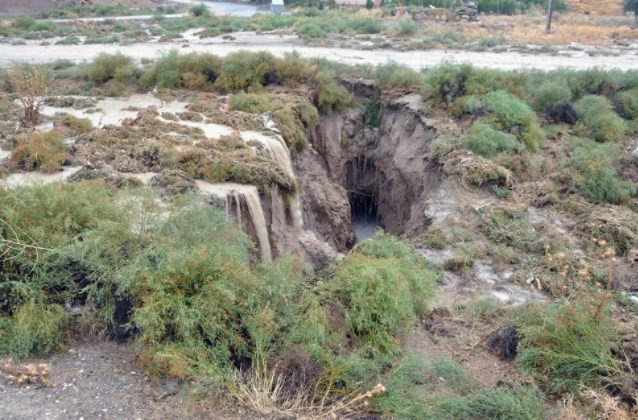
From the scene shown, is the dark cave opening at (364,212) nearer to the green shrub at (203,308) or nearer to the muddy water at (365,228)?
the muddy water at (365,228)

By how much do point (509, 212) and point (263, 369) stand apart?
750 centimetres

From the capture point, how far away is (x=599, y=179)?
13367mm

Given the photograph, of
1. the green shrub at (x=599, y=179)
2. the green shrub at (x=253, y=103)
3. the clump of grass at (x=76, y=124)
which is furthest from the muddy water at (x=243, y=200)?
the green shrub at (x=599, y=179)

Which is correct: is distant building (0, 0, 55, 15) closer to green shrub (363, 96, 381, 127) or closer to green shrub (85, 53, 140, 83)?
green shrub (85, 53, 140, 83)

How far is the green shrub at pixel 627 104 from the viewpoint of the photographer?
17469mm

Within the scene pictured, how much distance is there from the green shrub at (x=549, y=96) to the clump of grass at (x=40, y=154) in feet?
38.9

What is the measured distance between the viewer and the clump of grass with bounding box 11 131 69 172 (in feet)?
38.2

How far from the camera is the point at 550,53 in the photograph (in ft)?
82.1

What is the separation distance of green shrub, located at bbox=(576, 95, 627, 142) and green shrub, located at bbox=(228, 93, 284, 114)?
25.4ft

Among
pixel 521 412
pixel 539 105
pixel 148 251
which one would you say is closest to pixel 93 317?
pixel 148 251

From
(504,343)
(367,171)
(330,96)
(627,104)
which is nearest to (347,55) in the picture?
(330,96)

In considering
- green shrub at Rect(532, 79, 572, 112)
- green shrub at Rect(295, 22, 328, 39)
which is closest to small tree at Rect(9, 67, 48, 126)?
green shrub at Rect(532, 79, 572, 112)

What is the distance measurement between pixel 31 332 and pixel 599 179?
11.0 meters

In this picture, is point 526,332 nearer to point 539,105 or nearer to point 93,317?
point 93,317
